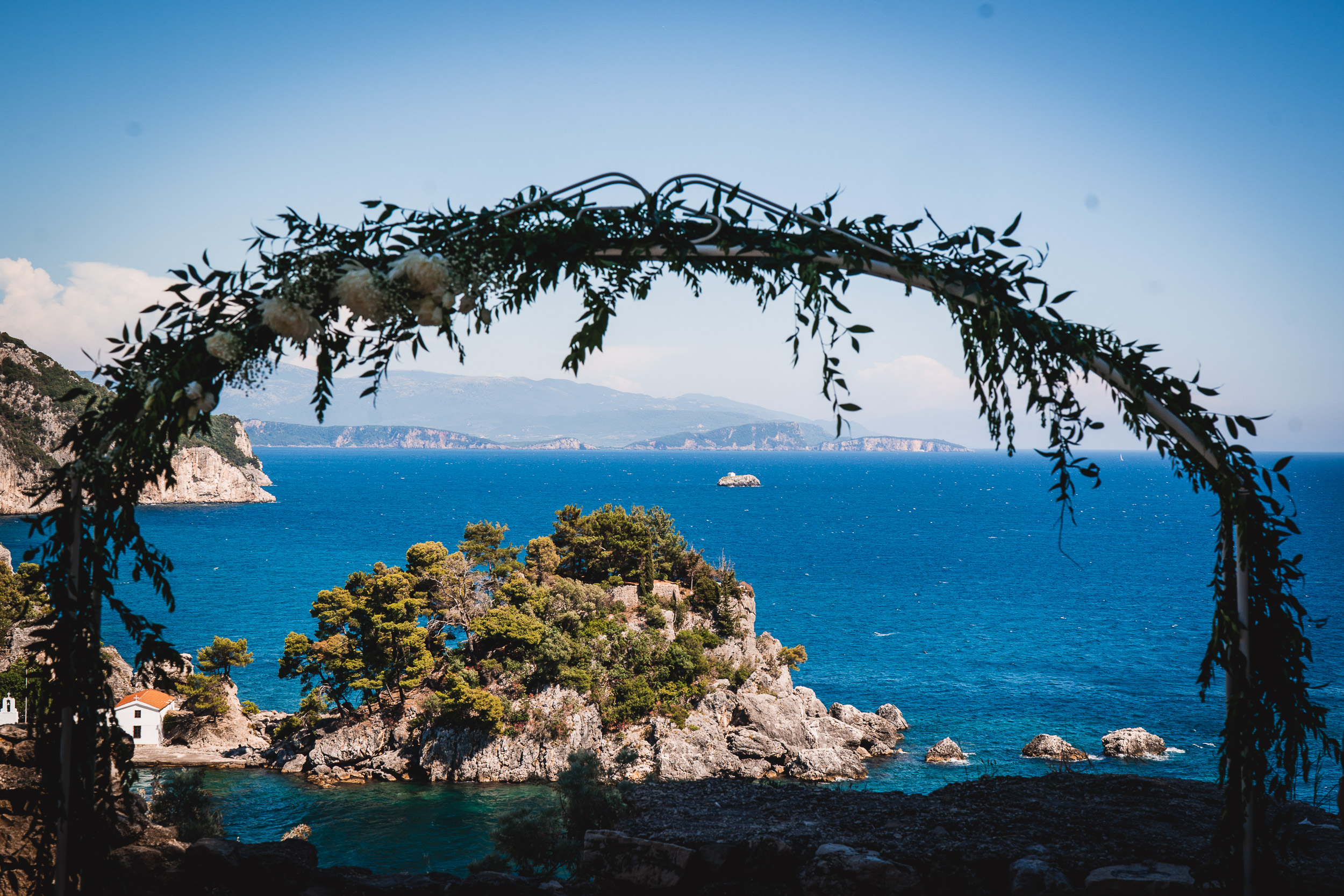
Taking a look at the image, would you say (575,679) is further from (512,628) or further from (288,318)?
(288,318)

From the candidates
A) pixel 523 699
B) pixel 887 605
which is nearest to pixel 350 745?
pixel 523 699

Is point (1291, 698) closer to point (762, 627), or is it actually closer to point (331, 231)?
point (331, 231)

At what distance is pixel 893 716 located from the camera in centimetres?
3073

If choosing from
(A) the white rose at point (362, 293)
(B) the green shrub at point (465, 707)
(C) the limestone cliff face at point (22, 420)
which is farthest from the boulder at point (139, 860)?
(C) the limestone cliff face at point (22, 420)

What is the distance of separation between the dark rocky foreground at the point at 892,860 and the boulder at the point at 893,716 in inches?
939

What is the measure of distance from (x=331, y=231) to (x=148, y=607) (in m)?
56.0

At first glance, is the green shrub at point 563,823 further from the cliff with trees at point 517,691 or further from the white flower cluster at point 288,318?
the cliff with trees at point 517,691

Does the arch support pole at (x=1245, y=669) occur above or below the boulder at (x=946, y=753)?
above

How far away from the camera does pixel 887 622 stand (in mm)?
47094

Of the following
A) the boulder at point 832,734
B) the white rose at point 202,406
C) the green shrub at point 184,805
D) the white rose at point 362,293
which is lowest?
the boulder at point 832,734

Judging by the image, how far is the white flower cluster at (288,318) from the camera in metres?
2.68

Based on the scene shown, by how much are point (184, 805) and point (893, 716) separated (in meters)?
24.9

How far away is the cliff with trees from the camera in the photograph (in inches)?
977

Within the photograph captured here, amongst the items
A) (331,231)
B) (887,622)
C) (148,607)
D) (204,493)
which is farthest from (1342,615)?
(204,493)
